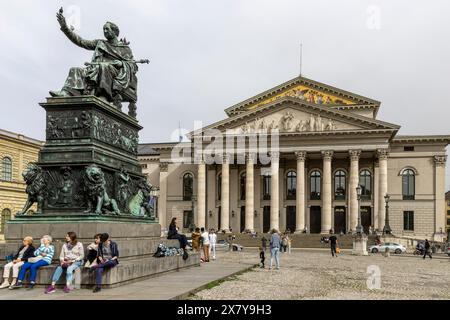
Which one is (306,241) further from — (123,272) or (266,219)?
(123,272)

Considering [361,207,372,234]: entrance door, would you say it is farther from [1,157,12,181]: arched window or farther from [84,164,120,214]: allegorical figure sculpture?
[84,164,120,214]: allegorical figure sculpture

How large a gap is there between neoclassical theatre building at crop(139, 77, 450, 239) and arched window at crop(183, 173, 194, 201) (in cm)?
290

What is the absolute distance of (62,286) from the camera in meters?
11.2

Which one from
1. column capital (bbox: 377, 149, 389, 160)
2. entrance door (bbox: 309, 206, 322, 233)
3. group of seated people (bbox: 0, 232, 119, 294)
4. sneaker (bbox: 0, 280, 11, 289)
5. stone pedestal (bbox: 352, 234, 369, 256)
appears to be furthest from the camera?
entrance door (bbox: 309, 206, 322, 233)

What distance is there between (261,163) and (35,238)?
189 feet

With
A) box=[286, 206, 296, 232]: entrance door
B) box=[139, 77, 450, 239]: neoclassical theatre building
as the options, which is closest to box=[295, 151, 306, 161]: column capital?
box=[139, 77, 450, 239]: neoclassical theatre building

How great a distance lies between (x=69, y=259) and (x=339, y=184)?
5963 cm

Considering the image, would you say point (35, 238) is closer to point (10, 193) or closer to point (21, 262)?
point (21, 262)

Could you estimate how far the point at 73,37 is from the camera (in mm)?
14070

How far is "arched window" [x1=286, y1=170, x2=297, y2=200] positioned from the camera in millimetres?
69000

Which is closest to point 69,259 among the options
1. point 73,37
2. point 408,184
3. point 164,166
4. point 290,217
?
point 73,37

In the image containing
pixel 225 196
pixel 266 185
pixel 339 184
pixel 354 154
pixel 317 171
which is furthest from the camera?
Result: pixel 266 185
